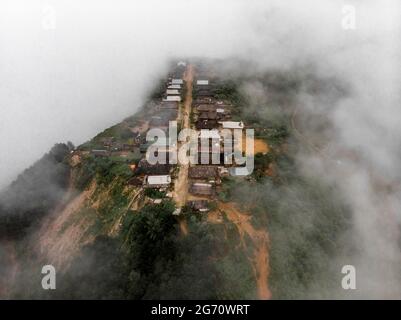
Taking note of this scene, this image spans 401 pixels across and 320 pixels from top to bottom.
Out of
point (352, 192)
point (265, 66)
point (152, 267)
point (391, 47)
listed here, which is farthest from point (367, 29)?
point (152, 267)

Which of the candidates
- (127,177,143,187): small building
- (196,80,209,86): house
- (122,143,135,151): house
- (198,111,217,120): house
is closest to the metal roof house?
(198,111,217,120): house

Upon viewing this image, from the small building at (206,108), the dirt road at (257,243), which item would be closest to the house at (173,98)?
the small building at (206,108)

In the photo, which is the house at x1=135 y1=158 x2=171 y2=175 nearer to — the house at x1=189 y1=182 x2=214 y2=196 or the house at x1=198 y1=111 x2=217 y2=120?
the house at x1=189 y1=182 x2=214 y2=196

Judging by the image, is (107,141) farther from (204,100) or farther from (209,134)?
(204,100)

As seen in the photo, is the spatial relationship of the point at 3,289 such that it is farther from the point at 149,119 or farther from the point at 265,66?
the point at 265,66

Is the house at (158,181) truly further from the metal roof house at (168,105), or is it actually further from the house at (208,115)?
the metal roof house at (168,105)
